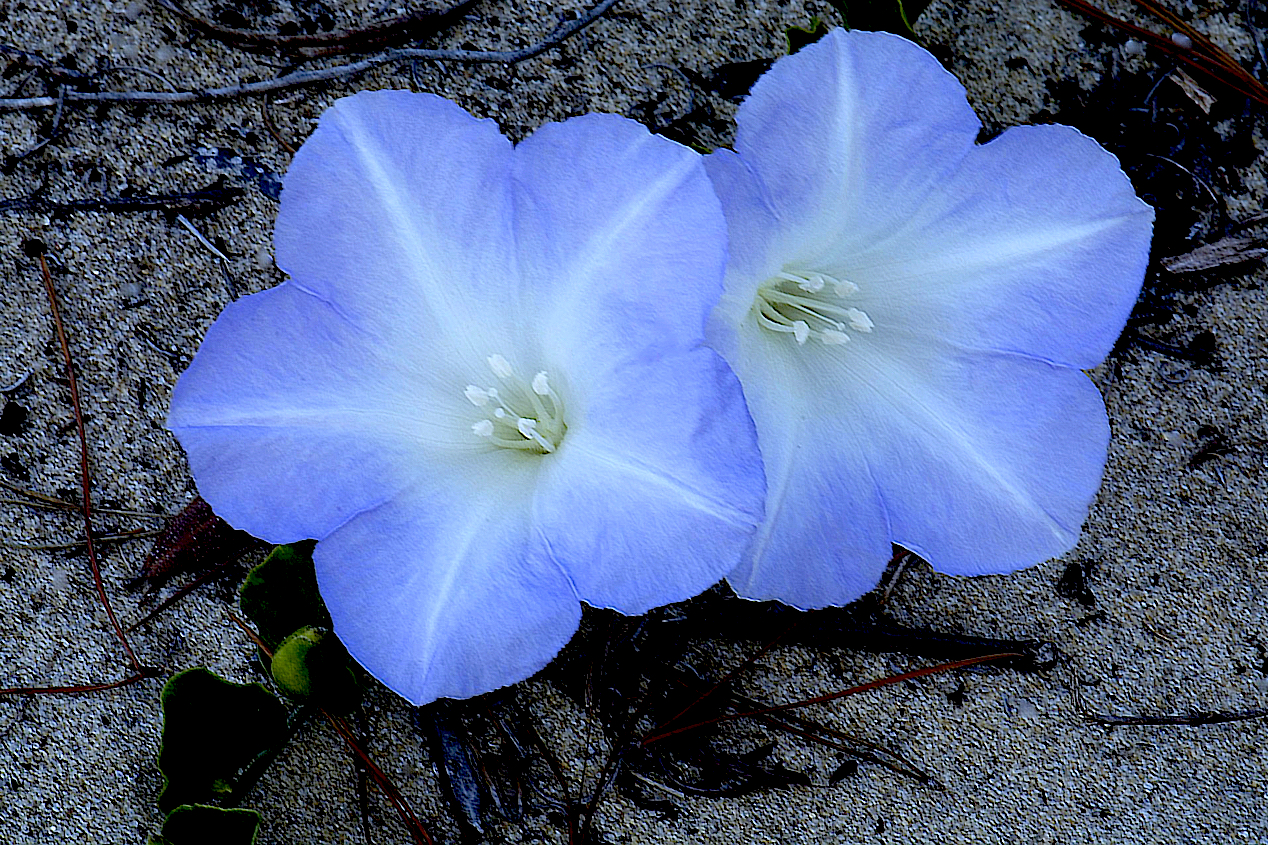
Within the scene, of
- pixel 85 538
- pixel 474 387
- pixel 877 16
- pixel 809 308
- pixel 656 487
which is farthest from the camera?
pixel 85 538

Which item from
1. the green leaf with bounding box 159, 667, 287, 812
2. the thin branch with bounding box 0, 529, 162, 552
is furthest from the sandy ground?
the green leaf with bounding box 159, 667, 287, 812

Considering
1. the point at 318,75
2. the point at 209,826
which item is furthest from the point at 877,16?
the point at 209,826

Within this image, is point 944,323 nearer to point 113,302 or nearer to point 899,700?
point 899,700

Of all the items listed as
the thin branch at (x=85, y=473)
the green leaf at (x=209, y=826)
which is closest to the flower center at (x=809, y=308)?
the green leaf at (x=209, y=826)

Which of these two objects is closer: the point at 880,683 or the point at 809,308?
the point at 809,308

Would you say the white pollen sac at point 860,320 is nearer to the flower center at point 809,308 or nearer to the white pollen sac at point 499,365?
the flower center at point 809,308

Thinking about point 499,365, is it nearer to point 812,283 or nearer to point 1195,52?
point 812,283

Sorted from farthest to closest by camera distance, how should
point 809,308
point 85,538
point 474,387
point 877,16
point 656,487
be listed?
1. point 85,538
2. point 877,16
3. point 809,308
4. point 474,387
5. point 656,487

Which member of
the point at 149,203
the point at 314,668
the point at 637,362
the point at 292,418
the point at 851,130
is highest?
the point at 851,130

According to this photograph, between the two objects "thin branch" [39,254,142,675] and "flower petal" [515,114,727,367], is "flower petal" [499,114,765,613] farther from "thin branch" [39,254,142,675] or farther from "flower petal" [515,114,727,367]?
"thin branch" [39,254,142,675]
